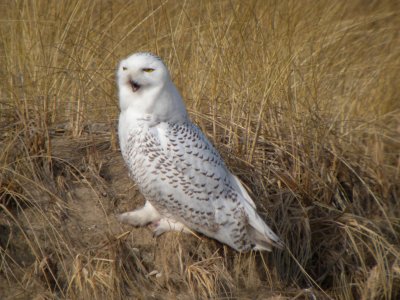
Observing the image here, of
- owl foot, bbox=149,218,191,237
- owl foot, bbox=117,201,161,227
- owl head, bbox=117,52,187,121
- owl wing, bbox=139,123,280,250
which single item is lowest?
owl foot, bbox=149,218,191,237

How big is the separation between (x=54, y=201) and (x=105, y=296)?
58 cm

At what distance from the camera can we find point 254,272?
324 cm

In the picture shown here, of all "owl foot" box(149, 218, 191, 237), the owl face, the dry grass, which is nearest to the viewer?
the owl face

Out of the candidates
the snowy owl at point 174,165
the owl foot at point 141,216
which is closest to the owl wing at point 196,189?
the snowy owl at point 174,165

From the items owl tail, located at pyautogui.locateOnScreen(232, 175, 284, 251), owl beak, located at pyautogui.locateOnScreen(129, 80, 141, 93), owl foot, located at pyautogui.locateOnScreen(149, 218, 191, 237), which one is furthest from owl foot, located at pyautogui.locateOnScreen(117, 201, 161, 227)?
owl beak, located at pyautogui.locateOnScreen(129, 80, 141, 93)

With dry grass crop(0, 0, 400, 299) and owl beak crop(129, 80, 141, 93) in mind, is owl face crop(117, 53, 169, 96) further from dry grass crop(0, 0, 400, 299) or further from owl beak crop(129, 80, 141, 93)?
dry grass crop(0, 0, 400, 299)

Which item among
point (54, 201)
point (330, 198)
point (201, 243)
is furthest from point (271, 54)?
point (54, 201)

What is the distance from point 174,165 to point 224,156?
67 cm

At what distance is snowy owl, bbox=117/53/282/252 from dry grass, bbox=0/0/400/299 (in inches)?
7.6

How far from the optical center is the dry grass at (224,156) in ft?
9.91

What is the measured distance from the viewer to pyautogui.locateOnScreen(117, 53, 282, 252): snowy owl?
2850mm

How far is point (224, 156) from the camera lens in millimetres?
3533

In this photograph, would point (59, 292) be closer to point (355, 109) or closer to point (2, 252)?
point (2, 252)

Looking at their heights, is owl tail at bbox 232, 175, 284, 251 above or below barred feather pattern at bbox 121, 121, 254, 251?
below
